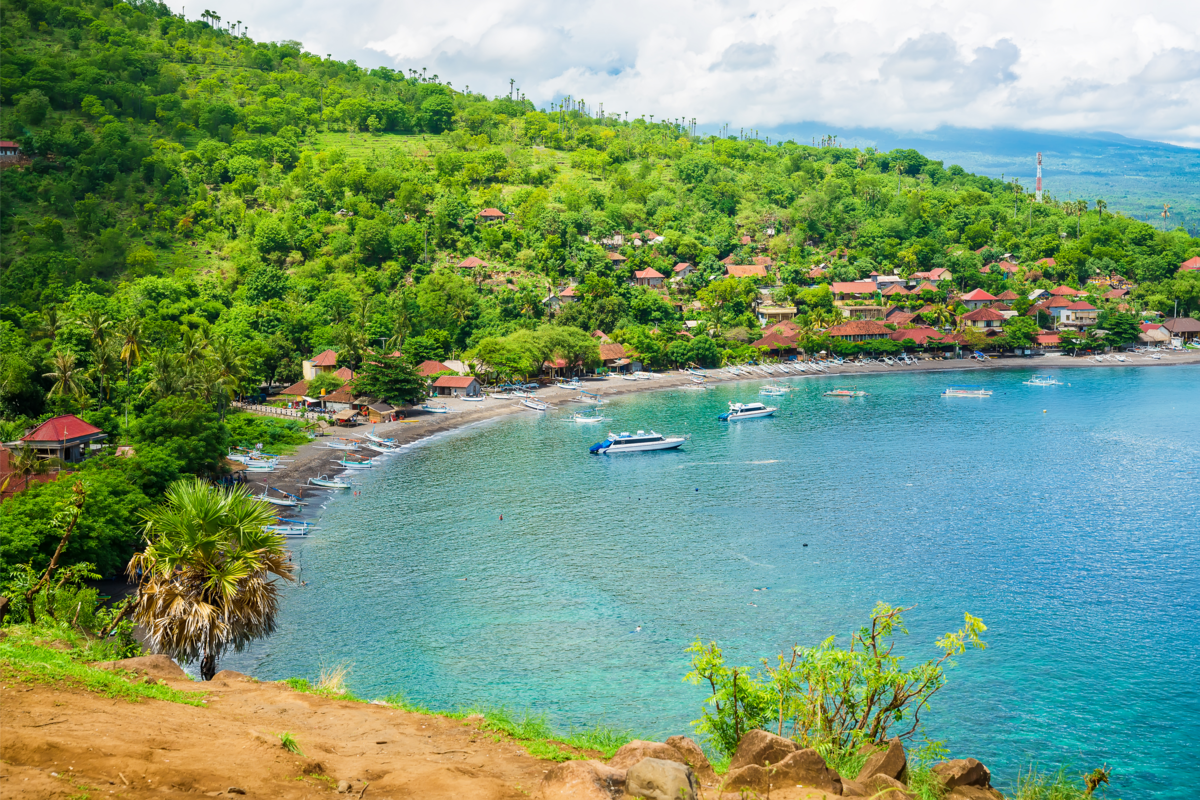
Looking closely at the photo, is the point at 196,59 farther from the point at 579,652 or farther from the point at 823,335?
the point at 579,652

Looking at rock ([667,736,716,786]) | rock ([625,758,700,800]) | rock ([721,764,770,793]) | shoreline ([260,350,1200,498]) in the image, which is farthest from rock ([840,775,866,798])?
shoreline ([260,350,1200,498])

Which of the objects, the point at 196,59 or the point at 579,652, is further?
the point at 196,59

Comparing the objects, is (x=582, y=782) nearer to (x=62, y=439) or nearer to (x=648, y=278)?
(x=62, y=439)

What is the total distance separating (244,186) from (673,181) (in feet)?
253

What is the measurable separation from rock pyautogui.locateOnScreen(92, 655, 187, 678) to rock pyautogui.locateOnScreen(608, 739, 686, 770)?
9455 millimetres

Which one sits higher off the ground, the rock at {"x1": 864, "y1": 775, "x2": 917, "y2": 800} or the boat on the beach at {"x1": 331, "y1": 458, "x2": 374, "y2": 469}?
the rock at {"x1": 864, "y1": 775, "x2": 917, "y2": 800}

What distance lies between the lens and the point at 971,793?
624 inches

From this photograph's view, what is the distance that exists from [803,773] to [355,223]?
378 ft

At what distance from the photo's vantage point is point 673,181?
168 meters

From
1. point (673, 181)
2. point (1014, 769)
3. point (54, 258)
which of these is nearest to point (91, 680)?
point (1014, 769)

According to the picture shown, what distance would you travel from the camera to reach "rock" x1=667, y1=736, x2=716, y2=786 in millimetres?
14342

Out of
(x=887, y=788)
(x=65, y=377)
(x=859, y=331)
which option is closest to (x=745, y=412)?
(x=859, y=331)

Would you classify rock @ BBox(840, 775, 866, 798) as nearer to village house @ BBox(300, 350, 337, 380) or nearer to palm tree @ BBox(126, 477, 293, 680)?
palm tree @ BBox(126, 477, 293, 680)

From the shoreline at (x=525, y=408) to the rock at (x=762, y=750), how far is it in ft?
134
